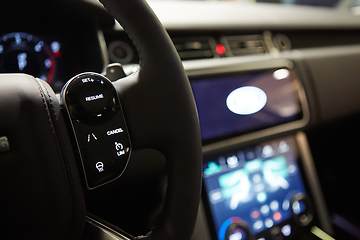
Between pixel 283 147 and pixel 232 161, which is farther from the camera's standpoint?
pixel 283 147

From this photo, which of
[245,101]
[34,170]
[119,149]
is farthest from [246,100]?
[34,170]

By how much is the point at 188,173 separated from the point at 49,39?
1.57ft

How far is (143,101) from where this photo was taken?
45 centimetres

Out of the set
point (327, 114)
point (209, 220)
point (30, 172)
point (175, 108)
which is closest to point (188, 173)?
point (175, 108)

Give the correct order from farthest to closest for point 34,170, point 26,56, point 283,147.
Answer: point 283,147, point 26,56, point 34,170

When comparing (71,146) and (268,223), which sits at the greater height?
(71,146)

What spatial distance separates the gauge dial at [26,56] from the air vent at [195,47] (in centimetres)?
32

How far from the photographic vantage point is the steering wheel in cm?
36

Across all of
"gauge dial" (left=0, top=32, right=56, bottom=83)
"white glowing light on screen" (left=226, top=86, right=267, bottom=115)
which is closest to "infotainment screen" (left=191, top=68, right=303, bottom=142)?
"white glowing light on screen" (left=226, top=86, right=267, bottom=115)

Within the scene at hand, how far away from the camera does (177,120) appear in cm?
46

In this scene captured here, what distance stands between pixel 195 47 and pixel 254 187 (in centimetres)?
41

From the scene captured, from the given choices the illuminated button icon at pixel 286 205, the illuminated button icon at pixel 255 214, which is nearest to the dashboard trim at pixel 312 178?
the illuminated button icon at pixel 286 205

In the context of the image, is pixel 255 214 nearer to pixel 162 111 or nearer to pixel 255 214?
pixel 255 214

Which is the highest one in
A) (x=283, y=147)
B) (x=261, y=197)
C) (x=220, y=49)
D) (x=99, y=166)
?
(x=220, y=49)
